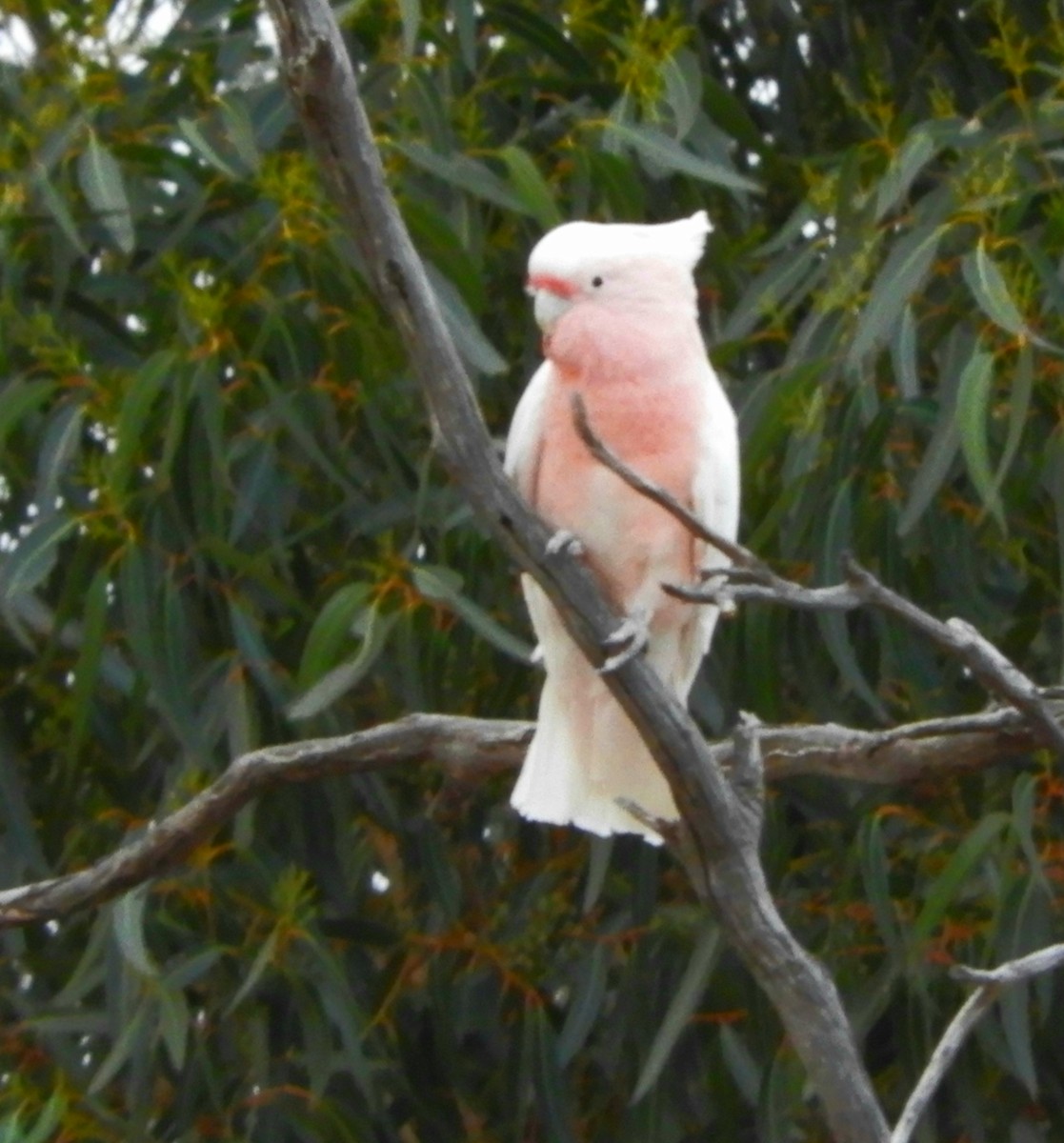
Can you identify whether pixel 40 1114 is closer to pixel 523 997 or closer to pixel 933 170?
pixel 523 997

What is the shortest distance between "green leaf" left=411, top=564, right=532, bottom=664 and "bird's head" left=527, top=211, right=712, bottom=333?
0.22 meters

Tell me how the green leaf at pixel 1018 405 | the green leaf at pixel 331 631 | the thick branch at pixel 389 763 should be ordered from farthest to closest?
the green leaf at pixel 331 631 < the green leaf at pixel 1018 405 < the thick branch at pixel 389 763

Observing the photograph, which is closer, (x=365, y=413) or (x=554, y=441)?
(x=554, y=441)

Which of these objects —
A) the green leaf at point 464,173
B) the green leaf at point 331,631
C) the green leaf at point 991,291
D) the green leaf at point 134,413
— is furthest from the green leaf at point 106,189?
the green leaf at point 991,291

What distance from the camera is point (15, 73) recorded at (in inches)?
88.7

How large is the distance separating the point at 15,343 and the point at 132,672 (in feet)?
1.01

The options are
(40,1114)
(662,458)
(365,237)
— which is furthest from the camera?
(40,1114)

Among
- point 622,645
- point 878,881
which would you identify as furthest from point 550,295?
point 878,881

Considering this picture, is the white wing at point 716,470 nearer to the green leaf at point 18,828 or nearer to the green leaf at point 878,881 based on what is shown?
the green leaf at point 878,881

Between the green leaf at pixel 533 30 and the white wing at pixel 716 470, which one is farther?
the green leaf at pixel 533 30

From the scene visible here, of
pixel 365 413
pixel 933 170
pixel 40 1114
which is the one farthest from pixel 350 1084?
pixel 933 170

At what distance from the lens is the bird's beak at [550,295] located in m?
1.85

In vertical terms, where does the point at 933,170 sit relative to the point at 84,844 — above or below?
above

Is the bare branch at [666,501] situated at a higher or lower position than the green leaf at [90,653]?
higher
